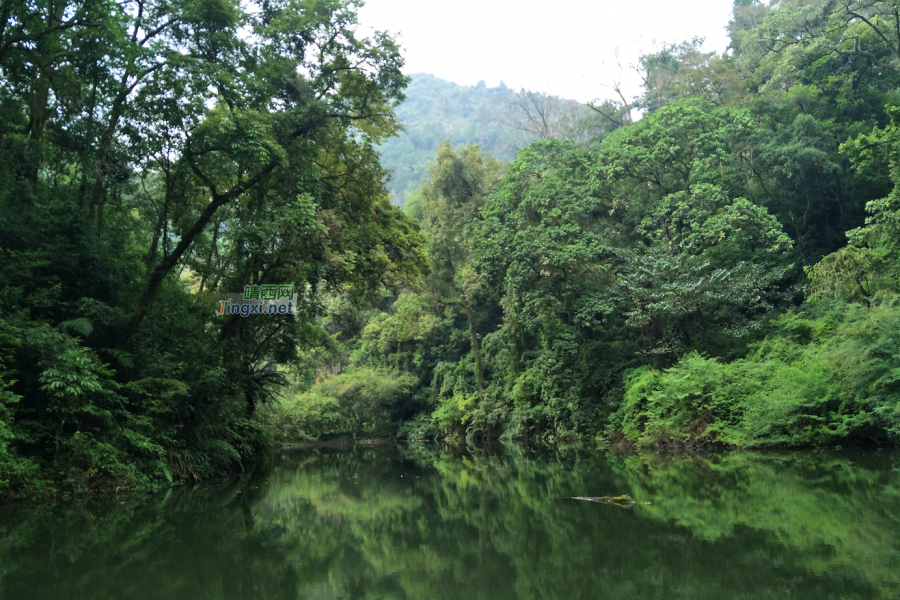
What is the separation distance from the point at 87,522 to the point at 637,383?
1393cm

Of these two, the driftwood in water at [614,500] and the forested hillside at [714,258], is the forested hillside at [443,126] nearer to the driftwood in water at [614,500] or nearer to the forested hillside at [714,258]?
the forested hillside at [714,258]

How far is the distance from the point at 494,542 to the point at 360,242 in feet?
32.8

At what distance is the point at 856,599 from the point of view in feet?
9.55

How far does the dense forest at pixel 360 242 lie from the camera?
984 cm

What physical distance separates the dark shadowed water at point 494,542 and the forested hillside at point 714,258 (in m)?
5.04

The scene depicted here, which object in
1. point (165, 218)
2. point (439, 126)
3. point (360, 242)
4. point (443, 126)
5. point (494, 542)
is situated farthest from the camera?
point (443, 126)

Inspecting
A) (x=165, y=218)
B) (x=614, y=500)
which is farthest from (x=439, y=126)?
(x=614, y=500)

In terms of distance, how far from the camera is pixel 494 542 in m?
4.86

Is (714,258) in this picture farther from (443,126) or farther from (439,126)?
(443,126)

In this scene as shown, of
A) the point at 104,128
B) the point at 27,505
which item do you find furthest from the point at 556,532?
the point at 104,128

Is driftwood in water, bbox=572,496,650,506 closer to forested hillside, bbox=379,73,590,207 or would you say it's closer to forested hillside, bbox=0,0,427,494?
forested hillside, bbox=0,0,427,494

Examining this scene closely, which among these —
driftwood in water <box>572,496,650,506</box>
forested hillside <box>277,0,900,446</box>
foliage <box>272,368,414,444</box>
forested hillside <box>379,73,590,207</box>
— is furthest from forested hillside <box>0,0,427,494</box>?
forested hillside <box>379,73,590,207</box>

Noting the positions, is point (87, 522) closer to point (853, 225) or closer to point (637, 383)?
point (637, 383)

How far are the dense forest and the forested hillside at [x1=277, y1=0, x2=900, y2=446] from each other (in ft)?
0.29
